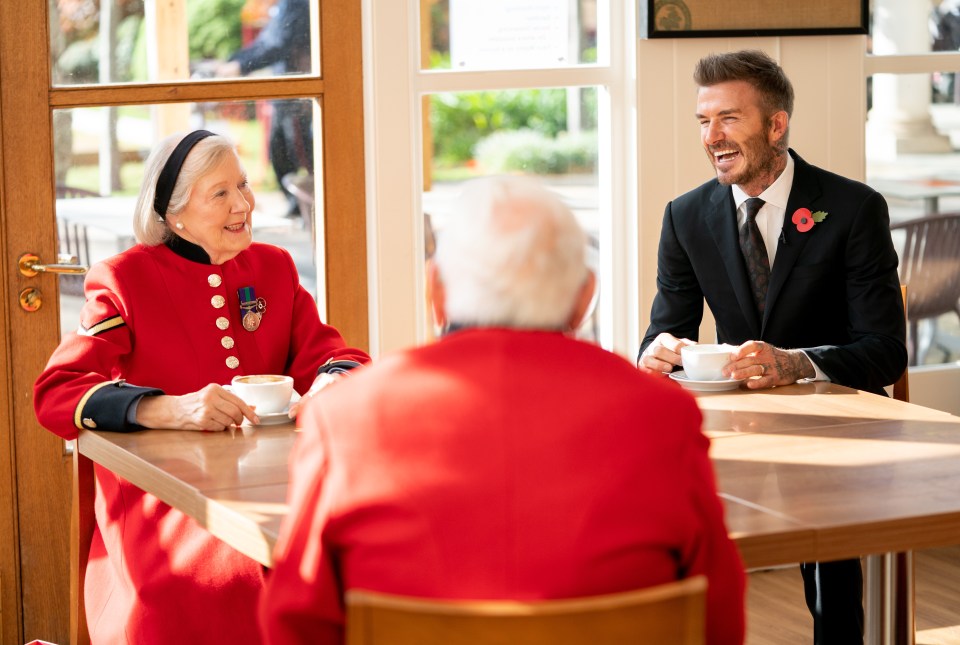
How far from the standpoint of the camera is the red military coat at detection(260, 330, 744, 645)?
1290mm

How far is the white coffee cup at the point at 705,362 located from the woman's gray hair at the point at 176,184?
100cm

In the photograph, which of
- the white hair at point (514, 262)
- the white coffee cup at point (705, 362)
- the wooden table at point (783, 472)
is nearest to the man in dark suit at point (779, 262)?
the white coffee cup at point (705, 362)

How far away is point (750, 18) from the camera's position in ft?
11.9

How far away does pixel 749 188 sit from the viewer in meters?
2.89

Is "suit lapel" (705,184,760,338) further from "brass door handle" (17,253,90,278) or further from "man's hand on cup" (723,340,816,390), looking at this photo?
"brass door handle" (17,253,90,278)

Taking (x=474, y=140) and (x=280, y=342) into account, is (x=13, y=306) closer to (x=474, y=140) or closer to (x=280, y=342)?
(x=280, y=342)

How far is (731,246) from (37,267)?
5.61ft

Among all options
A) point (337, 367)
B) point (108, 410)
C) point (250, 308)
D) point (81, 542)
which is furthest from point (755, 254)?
point (81, 542)

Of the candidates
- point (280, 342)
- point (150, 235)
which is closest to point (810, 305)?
point (280, 342)

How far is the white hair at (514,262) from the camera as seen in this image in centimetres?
138

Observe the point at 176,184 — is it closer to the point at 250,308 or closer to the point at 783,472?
the point at 250,308

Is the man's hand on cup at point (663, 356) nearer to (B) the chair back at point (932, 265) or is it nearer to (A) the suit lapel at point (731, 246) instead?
(A) the suit lapel at point (731, 246)

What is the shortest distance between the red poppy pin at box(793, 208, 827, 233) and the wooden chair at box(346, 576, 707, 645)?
170cm

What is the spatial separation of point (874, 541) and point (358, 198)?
2.13 meters
